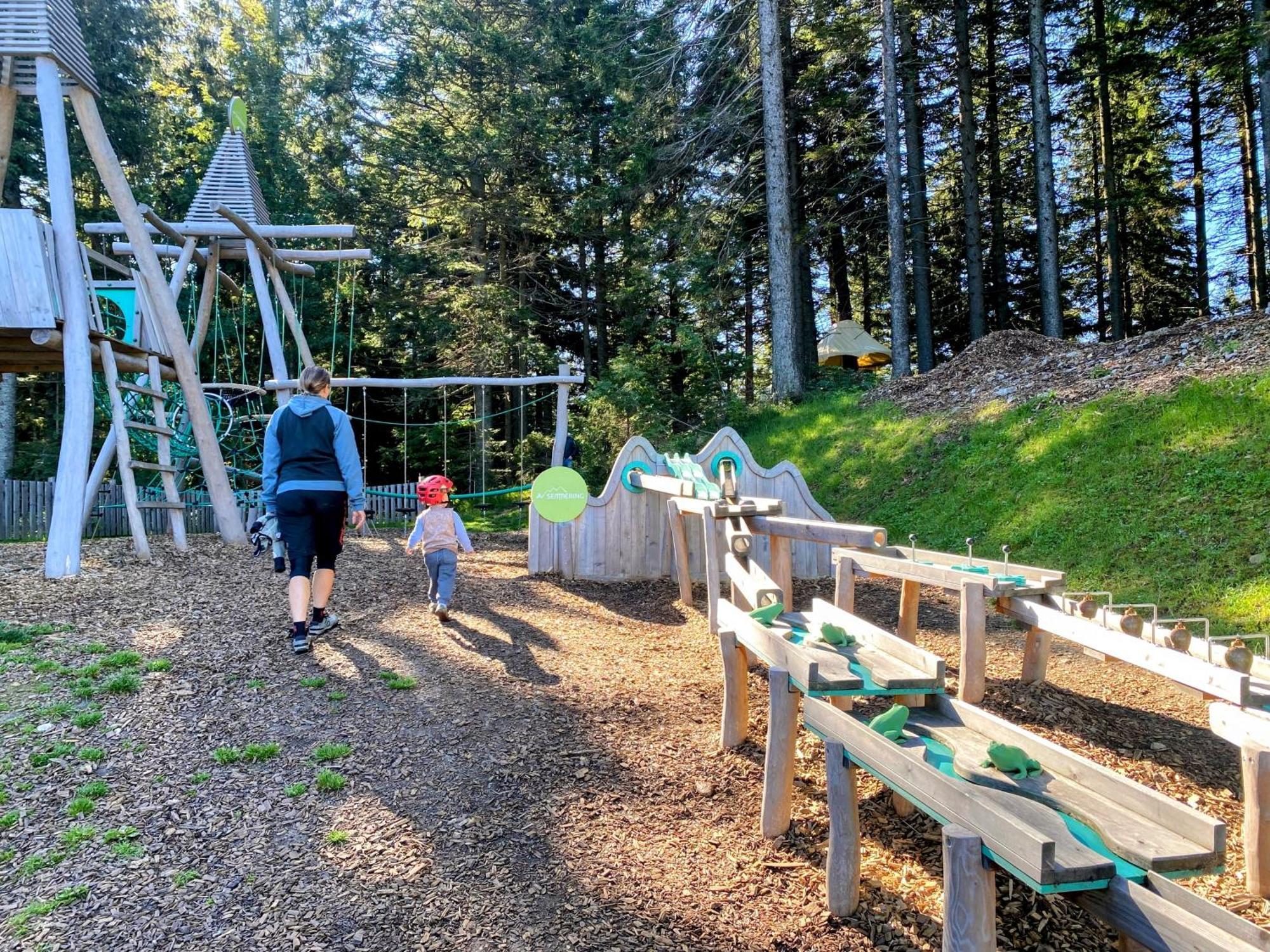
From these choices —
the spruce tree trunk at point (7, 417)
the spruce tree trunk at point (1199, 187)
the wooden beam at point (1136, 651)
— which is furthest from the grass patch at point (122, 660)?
the spruce tree trunk at point (1199, 187)

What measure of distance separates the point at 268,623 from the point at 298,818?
2703 mm

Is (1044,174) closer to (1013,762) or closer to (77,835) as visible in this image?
(1013,762)

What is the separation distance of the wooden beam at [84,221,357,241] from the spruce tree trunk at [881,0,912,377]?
1003cm

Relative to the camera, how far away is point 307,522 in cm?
493

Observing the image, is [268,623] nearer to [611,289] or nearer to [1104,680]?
[1104,680]

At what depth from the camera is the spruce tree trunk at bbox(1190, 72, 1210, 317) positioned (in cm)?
1909

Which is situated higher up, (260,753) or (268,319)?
(268,319)

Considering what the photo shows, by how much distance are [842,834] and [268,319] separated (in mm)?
9355

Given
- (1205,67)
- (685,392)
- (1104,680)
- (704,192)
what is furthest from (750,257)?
(1104,680)

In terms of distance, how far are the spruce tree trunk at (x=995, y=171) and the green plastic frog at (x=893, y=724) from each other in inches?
811

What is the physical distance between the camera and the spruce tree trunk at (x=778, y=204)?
1356 centimetres

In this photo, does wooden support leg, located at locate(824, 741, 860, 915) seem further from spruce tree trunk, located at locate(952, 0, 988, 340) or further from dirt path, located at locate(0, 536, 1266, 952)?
spruce tree trunk, located at locate(952, 0, 988, 340)

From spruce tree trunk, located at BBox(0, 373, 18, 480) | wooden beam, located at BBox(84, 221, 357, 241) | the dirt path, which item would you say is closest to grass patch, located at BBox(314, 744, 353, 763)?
the dirt path

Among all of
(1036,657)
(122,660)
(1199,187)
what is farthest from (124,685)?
(1199,187)
